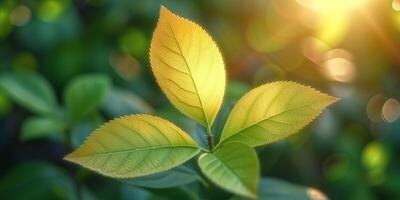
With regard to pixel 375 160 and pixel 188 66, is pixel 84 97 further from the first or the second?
pixel 375 160

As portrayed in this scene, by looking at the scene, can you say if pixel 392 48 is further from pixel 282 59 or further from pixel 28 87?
pixel 28 87

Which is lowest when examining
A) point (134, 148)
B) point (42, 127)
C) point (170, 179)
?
point (42, 127)

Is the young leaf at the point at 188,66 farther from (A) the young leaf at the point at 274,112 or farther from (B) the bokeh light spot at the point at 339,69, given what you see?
(B) the bokeh light spot at the point at 339,69

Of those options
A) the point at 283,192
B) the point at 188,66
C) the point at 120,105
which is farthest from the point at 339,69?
the point at 188,66

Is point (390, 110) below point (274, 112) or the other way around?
below

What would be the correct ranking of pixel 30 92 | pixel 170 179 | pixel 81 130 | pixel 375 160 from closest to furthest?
pixel 170 179 < pixel 81 130 < pixel 30 92 < pixel 375 160

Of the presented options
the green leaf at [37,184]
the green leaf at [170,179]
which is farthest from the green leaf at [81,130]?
the green leaf at [170,179]

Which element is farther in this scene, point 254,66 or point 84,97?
point 254,66
